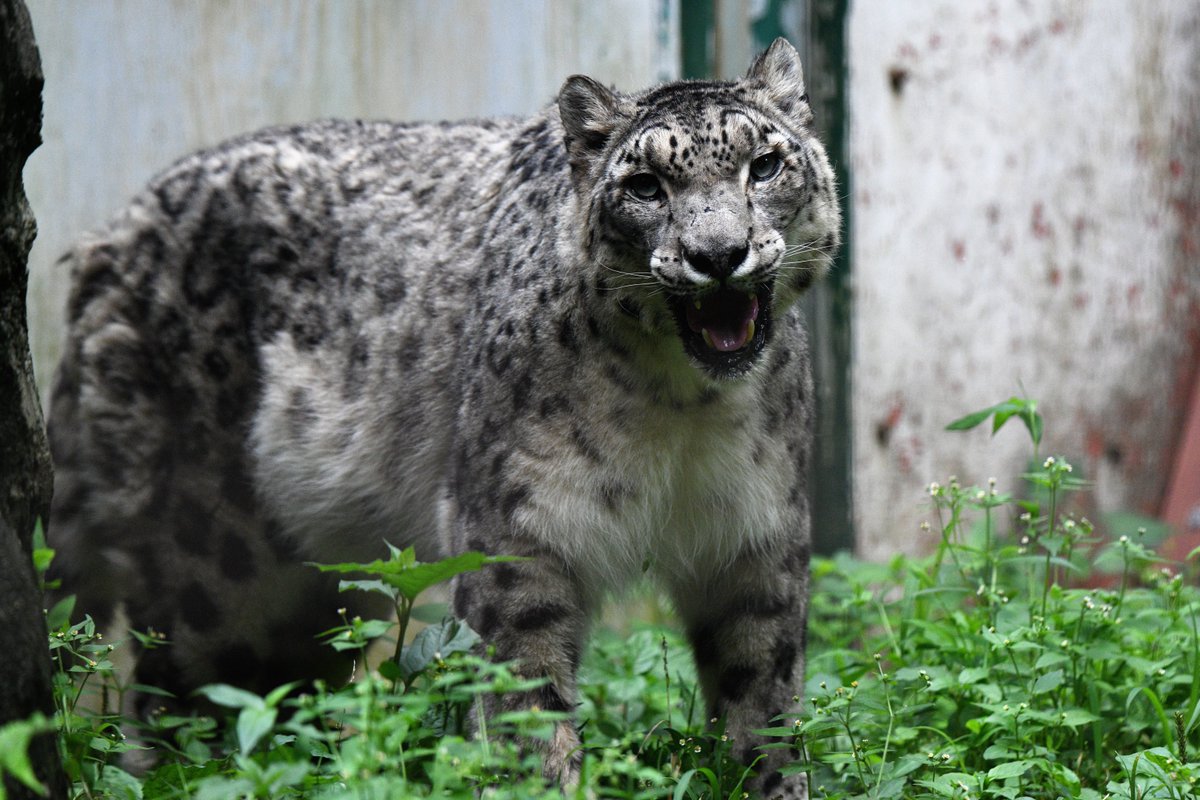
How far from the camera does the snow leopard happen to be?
166 inches

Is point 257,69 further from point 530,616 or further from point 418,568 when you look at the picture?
point 418,568

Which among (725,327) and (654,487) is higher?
(725,327)

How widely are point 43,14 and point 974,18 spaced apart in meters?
4.51

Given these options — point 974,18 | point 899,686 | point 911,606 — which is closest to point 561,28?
point 974,18

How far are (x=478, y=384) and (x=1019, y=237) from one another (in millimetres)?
4040

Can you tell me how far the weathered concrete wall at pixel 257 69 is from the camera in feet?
21.6

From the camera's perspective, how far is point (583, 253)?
441 centimetres

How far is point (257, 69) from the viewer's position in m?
6.88

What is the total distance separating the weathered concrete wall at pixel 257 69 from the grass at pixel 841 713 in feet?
8.27

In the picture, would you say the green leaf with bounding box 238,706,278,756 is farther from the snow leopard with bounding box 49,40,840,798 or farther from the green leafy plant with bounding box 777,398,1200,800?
the green leafy plant with bounding box 777,398,1200,800

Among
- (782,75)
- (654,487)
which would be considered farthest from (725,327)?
(782,75)

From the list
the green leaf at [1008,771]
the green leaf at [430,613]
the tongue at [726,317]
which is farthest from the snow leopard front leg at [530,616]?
the green leaf at [1008,771]

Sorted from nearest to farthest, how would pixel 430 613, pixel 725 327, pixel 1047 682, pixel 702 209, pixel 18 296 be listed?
pixel 18 296, pixel 702 209, pixel 725 327, pixel 1047 682, pixel 430 613

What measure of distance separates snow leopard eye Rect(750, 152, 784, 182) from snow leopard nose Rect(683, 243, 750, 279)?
34 cm
